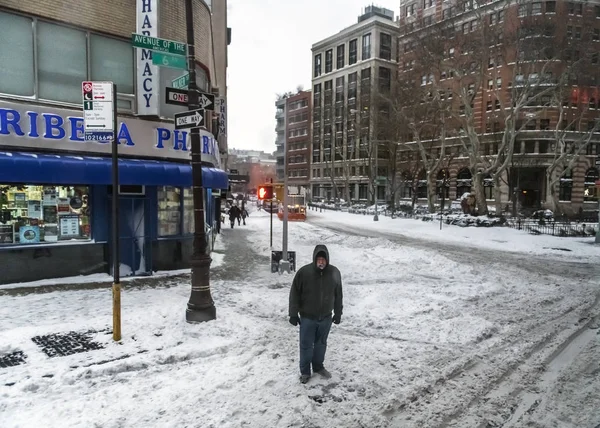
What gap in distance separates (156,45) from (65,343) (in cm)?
499

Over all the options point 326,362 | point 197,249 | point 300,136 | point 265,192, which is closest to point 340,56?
point 300,136

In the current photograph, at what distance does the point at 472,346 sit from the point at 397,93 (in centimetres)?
3333

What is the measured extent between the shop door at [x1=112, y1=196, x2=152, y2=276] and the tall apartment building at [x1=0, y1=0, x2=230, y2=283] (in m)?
0.03

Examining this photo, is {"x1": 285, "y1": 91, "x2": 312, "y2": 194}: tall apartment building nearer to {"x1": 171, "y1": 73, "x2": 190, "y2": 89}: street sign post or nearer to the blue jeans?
{"x1": 171, "y1": 73, "x2": 190, "y2": 89}: street sign post

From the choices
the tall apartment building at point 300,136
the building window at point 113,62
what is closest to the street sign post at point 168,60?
the building window at point 113,62

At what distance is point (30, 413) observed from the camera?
14.6 feet

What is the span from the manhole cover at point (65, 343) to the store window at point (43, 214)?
14.7ft

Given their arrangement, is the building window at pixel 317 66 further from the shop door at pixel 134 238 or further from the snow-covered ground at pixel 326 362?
the snow-covered ground at pixel 326 362

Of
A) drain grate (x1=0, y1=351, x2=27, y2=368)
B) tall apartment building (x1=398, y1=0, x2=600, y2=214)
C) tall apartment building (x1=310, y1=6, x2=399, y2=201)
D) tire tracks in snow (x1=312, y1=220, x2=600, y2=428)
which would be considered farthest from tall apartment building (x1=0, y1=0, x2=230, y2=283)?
tall apartment building (x1=310, y1=6, x2=399, y2=201)

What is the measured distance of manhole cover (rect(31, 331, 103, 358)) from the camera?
239 inches

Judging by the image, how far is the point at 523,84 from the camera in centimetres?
3017

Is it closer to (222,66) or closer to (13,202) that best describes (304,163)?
(222,66)

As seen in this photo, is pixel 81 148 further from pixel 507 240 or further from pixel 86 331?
pixel 507 240

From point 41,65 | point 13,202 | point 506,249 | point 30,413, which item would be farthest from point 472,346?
point 506,249
